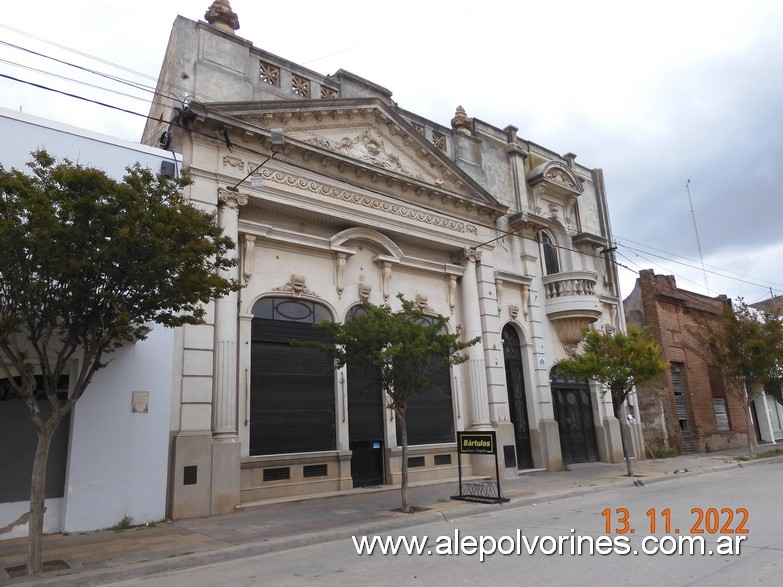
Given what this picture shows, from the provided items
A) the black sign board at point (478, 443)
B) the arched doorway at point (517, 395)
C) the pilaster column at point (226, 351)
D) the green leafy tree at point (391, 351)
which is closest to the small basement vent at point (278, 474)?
the pilaster column at point (226, 351)

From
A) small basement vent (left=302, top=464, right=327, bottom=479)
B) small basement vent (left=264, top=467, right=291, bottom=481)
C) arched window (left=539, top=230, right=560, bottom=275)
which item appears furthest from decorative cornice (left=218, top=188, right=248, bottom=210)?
arched window (left=539, top=230, right=560, bottom=275)

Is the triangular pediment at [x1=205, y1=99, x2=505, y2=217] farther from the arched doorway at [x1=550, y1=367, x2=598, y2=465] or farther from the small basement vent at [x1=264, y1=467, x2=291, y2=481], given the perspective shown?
the small basement vent at [x1=264, y1=467, x2=291, y2=481]

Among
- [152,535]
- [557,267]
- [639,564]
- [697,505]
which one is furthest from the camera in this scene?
[557,267]

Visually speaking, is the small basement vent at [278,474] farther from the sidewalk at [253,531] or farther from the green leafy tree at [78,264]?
the green leafy tree at [78,264]

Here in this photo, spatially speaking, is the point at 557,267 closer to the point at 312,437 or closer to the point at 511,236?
the point at 511,236

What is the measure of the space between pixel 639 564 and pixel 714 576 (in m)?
0.86

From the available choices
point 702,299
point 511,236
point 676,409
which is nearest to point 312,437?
point 511,236

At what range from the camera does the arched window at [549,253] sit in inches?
901

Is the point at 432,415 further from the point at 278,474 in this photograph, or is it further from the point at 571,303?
the point at 571,303

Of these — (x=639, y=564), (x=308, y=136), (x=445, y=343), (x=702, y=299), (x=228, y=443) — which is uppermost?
(x=308, y=136)

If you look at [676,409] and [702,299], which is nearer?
[676,409]

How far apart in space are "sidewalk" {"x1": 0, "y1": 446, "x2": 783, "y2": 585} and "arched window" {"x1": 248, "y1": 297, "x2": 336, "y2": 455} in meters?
1.46

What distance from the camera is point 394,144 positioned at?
18.2 meters

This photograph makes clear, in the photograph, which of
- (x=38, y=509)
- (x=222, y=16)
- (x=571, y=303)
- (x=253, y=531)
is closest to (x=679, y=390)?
(x=571, y=303)
